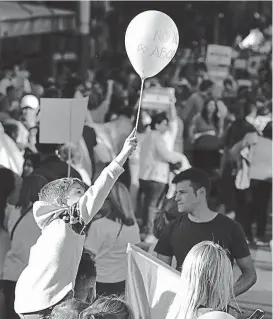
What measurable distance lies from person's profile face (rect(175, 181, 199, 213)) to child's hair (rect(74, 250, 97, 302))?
1.07m

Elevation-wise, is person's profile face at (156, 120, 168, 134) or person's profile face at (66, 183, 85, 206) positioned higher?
person's profile face at (66, 183, 85, 206)

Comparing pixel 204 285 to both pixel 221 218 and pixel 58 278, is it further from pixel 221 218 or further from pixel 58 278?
pixel 221 218

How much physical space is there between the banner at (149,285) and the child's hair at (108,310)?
1.26 m

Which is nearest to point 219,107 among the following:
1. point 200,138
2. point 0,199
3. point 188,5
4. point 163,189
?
point 200,138

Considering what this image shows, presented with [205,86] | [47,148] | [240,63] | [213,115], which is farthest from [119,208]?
[240,63]

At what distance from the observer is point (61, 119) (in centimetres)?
786

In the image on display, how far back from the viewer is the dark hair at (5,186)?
24.1ft

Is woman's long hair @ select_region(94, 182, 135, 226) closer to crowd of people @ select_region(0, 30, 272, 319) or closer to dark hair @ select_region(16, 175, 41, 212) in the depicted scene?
crowd of people @ select_region(0, 30, 272, 319)

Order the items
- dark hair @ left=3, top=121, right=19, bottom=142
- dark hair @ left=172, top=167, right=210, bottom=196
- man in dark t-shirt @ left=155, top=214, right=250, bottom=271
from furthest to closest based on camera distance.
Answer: dark hair @ left=3, top=121, right=19, bottom=142 → dark hair @ left=172, top=167, right=210, bottom=196 → man in dark t-shirt @ left=155, top=214, right=250, bottom=271

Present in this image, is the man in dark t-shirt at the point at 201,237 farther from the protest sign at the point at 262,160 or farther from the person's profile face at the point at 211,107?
the person's profile face at the point at 211,107

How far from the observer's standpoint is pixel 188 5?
104 ft

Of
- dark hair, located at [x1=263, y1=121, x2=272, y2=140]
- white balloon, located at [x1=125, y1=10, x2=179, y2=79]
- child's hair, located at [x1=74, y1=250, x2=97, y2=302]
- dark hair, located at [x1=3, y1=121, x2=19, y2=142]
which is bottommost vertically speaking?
child's hair, located at [x1=74, y1=250, x2=97, y2=302]

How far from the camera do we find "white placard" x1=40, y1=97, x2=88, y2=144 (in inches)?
306

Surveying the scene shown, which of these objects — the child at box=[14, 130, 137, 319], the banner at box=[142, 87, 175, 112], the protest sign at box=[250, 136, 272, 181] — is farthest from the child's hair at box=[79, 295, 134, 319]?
the banner at box=[142, 87, 175, 112]
